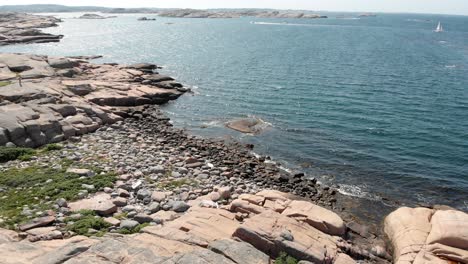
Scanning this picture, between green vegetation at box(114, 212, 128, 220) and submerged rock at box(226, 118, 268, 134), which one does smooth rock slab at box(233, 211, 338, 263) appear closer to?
green vegetation at box(114, 212, 128, 220)

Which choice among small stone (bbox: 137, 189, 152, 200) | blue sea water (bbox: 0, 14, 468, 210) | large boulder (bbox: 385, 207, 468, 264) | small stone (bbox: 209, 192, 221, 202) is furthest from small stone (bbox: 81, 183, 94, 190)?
large boulder (bbox: 385, 207, 468, 264)

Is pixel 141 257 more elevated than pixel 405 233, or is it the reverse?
pixel 141 257

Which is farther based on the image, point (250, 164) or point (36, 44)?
point (36, 44)

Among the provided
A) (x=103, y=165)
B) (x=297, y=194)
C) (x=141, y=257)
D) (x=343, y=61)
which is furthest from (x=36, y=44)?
(x=141, y=257)

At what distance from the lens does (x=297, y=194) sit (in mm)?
30359

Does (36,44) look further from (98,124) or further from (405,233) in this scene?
(405,233)

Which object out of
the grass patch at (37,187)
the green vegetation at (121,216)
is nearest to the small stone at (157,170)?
the grass patch at (37,187)

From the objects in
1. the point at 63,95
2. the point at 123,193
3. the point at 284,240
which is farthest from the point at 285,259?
the point at 63,95

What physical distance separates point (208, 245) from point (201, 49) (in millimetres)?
Result: 95083

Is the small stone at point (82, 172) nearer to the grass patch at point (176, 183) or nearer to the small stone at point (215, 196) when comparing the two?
the grass patch at point (176, 183)

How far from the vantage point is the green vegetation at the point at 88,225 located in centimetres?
2011

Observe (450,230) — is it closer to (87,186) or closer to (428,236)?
(428,236)

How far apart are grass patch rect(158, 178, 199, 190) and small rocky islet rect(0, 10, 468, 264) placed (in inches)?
6.0

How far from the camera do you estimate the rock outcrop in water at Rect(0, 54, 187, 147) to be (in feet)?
112
